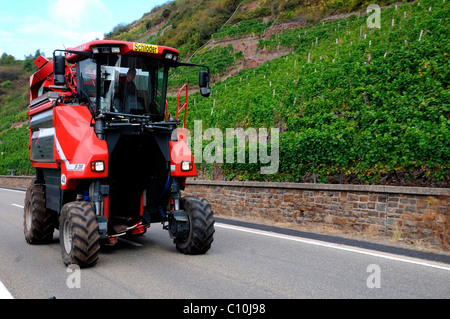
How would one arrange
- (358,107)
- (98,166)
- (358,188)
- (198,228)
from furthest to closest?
1. (358,107)
2. (358,188)
3. (198,228)
4. (98,166)

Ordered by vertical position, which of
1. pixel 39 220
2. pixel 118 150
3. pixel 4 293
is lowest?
pixel 4 293

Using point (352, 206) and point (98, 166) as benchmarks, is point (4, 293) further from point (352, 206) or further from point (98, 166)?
point (352, 206)

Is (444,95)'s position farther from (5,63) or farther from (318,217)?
(5,63)

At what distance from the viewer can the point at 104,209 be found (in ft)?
23.2

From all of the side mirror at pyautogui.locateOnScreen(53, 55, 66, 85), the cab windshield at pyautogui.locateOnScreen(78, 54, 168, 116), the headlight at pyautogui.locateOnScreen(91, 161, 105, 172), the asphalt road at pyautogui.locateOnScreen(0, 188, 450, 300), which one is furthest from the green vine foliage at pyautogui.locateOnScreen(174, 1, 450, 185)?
the side mirror at pyautogui.locateOnScreen(53, 55, 66, 85)

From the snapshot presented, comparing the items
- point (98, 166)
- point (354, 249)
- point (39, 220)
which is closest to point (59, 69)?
point (98, 166)

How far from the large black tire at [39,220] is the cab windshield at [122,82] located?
282cm

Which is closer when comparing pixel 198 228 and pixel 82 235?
A: pixel 82 235

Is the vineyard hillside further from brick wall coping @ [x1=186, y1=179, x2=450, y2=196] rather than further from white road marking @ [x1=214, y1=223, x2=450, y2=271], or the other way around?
white road marking @ [x1=214, y1=223, x2=450, y2=271]

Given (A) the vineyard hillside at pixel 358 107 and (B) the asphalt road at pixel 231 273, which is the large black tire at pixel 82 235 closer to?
(B) the asphalt road at pixel 231 273

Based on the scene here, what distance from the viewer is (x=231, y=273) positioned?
6078 millimetres

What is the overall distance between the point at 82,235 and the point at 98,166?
1.14 meters

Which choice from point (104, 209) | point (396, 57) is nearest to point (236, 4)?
point (396, 57)

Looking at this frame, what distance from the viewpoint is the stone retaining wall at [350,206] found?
7855 mm
